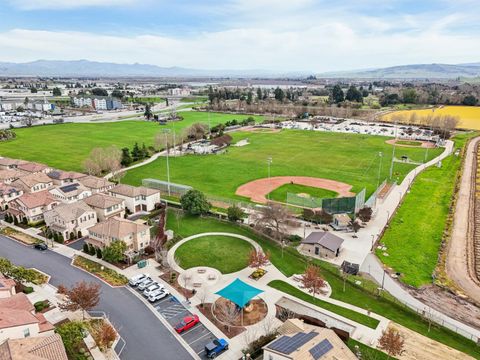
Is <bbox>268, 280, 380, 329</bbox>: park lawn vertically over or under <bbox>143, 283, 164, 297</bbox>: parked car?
under

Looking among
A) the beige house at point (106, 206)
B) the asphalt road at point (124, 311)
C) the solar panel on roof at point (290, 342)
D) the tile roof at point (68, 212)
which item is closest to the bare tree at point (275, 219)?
the asphalt road at point (124, 311)

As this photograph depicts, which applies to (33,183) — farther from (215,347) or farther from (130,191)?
(215,347)

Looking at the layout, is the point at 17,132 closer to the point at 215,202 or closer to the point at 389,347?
the point at 215,202

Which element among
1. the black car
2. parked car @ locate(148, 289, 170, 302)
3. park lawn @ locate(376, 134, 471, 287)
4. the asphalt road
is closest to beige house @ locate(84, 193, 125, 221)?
the black car

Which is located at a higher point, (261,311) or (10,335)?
(10,335)

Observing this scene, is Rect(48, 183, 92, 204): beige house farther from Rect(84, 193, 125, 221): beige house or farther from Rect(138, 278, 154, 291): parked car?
Rect(138, 278, 154, 291): parked car

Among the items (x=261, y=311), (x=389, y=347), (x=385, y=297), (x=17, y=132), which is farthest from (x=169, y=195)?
(x=17, y=132)

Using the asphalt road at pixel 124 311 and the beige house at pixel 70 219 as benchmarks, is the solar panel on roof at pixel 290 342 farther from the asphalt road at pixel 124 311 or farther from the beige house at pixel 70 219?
the beige house at pixel 70 219
